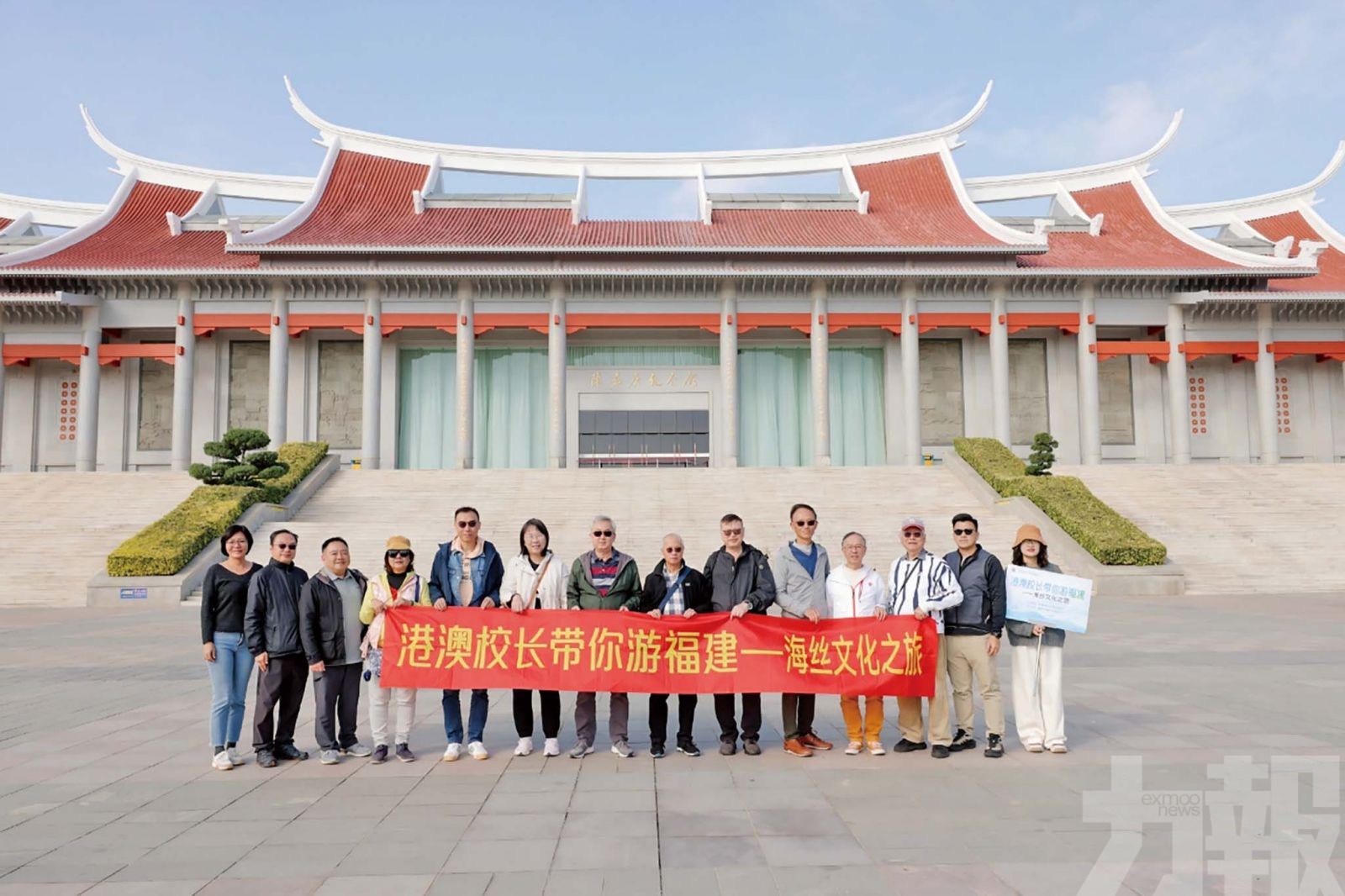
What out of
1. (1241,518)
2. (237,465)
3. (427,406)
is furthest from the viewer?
(427,406)

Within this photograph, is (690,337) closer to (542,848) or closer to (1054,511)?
(1054,511)

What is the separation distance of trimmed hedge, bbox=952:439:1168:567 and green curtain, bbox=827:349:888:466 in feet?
21.8

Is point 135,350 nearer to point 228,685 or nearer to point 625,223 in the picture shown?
point 625,223

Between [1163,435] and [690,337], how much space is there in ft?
51.0

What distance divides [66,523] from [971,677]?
60.7 feet

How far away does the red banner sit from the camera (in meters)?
5.83

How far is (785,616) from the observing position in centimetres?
604

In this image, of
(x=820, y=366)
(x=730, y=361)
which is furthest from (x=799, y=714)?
(x=820, y=366)

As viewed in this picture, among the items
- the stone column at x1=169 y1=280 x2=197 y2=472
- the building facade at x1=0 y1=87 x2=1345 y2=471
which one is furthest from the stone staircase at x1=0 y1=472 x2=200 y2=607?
the building facade at x1=0 y1=87 x2=1345 y2=471

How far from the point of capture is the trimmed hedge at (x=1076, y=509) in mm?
15336

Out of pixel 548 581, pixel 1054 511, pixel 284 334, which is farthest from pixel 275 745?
pixel 284 334

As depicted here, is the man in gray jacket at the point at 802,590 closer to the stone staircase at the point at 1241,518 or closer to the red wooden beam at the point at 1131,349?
the stone staircase at the point at 1241,518

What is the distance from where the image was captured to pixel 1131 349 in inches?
1048

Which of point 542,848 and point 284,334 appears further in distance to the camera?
point 284,334
